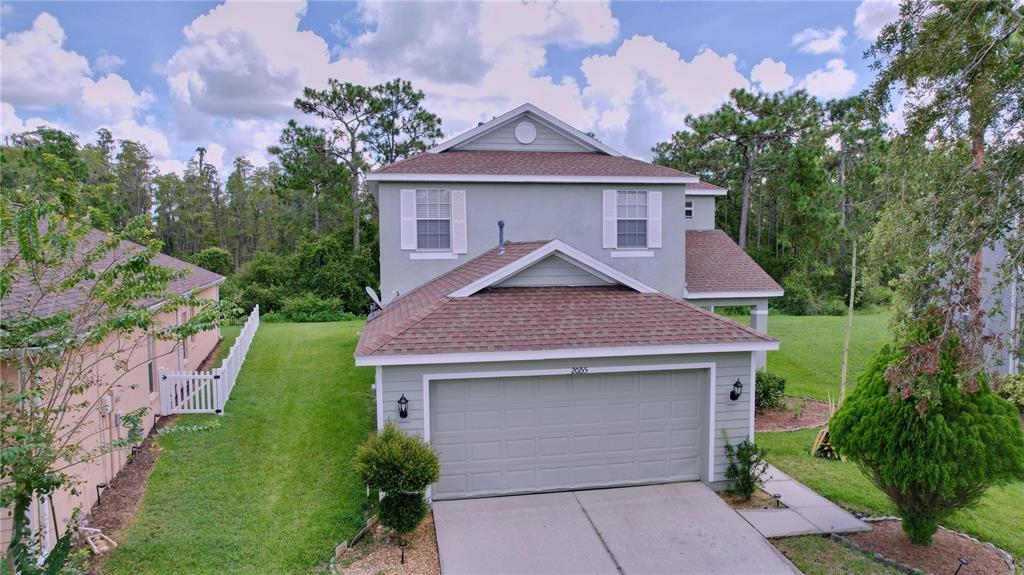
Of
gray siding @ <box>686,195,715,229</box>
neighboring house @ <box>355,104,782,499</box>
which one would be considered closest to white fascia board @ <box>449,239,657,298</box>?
neighboring house @ <box>355,104,782,499</box>

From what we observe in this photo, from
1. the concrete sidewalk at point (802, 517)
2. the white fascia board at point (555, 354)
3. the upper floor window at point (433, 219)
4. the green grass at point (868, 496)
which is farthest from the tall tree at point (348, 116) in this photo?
the concrete sidewalk at point (802, 517)

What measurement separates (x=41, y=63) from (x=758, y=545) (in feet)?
38.5

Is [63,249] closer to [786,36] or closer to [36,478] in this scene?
[36,478]

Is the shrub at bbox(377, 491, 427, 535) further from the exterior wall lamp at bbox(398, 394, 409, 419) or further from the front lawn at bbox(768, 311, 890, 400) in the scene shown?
the front lawn at bbox(768, 311, 890, 400)

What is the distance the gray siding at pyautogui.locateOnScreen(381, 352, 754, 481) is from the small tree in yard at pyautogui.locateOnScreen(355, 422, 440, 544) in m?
0.84

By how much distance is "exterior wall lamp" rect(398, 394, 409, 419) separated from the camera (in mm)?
7871

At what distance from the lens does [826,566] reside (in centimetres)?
665

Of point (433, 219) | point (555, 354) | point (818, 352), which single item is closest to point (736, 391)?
point (555, 354)

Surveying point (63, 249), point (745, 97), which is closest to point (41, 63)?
point (63, 249)

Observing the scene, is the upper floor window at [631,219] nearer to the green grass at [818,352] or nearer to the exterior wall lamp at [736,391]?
the exterior wall lamp at [736,391]

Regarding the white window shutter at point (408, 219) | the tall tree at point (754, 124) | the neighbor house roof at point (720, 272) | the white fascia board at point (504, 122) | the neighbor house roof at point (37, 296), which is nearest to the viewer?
the neighbor house roof at point (37, 296)

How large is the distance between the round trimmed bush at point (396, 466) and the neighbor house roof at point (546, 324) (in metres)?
1.32

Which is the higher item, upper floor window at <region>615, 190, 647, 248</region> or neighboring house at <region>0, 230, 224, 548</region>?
upper floor window at <region>615, 190, 647, 248</region>

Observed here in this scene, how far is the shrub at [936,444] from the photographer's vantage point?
21.4ft
